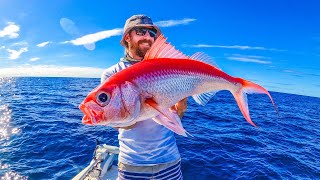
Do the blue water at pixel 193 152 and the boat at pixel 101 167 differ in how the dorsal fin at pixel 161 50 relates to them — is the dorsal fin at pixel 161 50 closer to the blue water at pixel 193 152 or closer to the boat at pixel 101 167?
the boat at pixel 101 167

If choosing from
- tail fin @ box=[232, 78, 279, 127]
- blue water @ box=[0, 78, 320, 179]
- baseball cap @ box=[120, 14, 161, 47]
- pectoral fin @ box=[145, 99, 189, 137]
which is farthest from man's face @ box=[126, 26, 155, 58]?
blue water @ box=[0, 78, 320, 179]

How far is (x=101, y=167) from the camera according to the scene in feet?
24.7

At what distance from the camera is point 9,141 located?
14.9 m

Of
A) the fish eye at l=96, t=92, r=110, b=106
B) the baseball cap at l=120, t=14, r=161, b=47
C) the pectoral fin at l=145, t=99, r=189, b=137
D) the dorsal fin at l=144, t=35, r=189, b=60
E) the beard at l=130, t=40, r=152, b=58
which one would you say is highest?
the baseball cap at l=120, t=14, r=161, b=47

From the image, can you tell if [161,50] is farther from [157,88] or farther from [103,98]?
[103,98]

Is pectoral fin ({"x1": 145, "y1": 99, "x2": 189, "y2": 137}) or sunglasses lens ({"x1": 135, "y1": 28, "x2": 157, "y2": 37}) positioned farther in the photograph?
sunglasses lens ({"x1": 135, "y1": 28, "x2": 157, "y2": 37})

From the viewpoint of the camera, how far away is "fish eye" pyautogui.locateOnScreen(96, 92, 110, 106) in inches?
89.9

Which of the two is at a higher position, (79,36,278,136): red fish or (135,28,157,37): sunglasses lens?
(135,28,157,37): sunglasses lens

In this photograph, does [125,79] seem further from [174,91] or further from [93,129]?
[93,129]

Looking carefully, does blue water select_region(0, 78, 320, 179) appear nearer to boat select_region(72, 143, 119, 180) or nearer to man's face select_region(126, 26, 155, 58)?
boat select_region(72, 143, 119, 180)

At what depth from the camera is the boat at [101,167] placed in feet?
23.5

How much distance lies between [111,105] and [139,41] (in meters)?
2.05

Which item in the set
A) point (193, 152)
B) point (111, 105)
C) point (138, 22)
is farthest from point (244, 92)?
point (193, 152)

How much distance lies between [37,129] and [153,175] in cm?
1614
